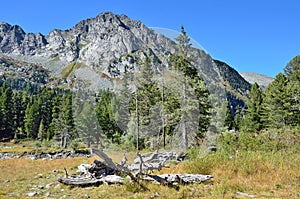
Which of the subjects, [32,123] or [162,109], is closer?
[162,109]

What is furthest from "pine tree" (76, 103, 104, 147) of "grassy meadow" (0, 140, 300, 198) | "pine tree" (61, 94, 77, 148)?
"pine tree" (61, 94, 77, 148)

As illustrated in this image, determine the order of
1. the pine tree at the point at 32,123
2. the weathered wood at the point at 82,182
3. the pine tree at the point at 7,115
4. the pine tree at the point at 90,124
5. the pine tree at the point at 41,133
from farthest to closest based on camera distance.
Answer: the pine tree at the point at 7,115, the pine tree at the point at 32,123, the pine tree at the point at 41,133, the weathered wood at the point at 82,182, the pine tree at the point at 90,124

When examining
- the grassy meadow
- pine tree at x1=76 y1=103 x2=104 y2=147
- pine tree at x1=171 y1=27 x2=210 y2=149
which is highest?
pine tree at x1=171 y1=27 x2=210 y2=149

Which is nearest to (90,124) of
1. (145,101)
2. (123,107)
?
(123,107)

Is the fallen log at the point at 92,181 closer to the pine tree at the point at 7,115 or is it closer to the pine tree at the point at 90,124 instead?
the pine tree at the point at 90,124

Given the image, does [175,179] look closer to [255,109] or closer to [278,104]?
[278,104]

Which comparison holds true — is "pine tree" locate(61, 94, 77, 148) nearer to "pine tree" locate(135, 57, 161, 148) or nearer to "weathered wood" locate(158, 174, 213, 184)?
"pine tree" locate(135, 57, 161, 148)

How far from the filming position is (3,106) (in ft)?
248

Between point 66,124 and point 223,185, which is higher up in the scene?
point 66,124

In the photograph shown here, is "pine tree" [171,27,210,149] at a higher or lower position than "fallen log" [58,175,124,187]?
higher

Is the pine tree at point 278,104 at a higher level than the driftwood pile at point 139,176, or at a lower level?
higher

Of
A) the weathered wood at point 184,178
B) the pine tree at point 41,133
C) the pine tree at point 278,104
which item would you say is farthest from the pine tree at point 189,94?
the pine tree at point 41,133

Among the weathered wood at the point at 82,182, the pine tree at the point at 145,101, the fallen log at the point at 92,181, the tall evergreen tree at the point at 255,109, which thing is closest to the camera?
the pine tree at the point at 145,101

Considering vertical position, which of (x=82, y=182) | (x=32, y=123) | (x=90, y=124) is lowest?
(x=82, y=182)
